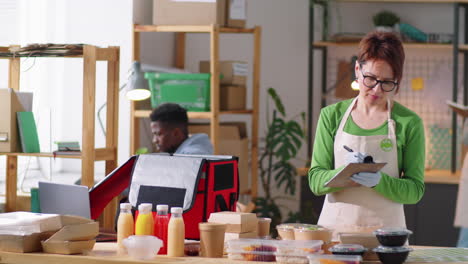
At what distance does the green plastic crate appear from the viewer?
16.0 ft

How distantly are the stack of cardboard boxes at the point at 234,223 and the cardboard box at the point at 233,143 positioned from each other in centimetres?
235

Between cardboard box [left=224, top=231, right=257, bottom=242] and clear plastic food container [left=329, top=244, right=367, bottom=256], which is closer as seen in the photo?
clear plastic food container [left=329, top=244, right=367, bottom=256]

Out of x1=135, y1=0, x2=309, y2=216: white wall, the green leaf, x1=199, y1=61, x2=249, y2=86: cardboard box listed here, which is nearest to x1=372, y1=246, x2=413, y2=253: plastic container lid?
x1=199, y1=61, x2=249, y2=86: cardboard box

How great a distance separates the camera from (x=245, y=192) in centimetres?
545

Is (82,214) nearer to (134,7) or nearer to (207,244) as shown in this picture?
(207,244)

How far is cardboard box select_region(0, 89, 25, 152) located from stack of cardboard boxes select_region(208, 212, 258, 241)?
4.79 feet

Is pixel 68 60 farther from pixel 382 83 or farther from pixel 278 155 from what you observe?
pixel 382 83

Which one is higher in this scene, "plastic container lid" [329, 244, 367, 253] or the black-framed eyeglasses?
the black-framed eyeglasses

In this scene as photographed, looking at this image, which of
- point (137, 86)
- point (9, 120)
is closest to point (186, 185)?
point (9, 120)

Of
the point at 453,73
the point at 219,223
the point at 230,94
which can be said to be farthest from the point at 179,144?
the point at 453,73

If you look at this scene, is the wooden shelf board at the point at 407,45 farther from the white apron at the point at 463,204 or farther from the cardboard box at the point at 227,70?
the white apron at the point at 463,204

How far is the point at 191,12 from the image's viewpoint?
491 centimetres

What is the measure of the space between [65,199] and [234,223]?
762 mm

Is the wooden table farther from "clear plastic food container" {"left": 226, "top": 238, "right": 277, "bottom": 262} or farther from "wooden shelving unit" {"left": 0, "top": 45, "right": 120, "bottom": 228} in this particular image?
"wooden shelving unit" {"left": 0, "top": 45, "right": 120, "bottom": 228}
